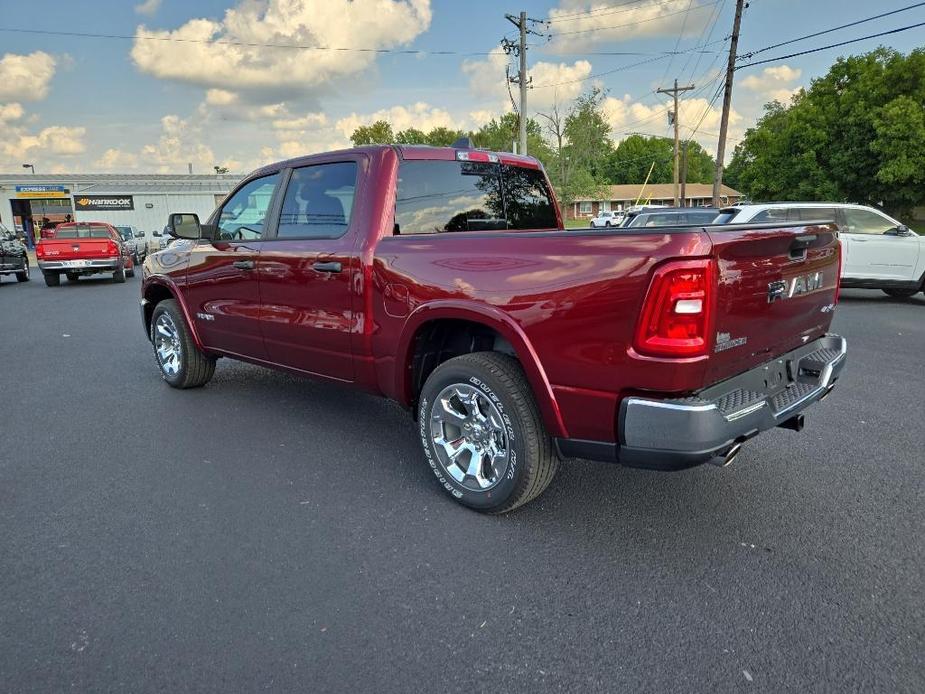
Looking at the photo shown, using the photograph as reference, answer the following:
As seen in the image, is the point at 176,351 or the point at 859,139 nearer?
the point at 176,351

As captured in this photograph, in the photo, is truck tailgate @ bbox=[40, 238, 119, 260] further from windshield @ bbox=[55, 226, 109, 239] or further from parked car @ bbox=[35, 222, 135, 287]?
windshield @ bbox=[55, 226, 109, 239]

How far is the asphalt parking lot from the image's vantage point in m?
2.26

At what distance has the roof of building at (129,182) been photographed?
40.9m

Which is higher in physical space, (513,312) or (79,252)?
(79,252)

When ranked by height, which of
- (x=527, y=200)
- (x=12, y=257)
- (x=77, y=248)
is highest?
(x=527, y=200)

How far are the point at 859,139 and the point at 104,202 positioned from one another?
45.0 meters

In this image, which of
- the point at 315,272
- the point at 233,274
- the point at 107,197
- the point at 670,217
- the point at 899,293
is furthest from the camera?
the point at 107,197

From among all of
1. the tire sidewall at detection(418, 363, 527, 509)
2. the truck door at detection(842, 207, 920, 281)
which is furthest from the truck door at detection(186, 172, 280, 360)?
the truck door at detection(842, 207, 920, 281)

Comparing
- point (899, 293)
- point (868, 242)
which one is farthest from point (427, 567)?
point (899, 293)

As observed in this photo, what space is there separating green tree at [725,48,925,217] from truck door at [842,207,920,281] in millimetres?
24476

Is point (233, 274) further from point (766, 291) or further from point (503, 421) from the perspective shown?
point (766, 291)

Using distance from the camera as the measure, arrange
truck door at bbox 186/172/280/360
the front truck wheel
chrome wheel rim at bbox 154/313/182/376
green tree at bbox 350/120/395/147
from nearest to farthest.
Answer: the front truck wheel
truck door at bbox 186/172/280/360
chrome wheel rim at bbox 154/313/182/376
green tree at bbox 350/120/395/147

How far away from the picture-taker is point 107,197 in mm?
42594

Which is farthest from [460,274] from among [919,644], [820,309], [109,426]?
[109,426]
